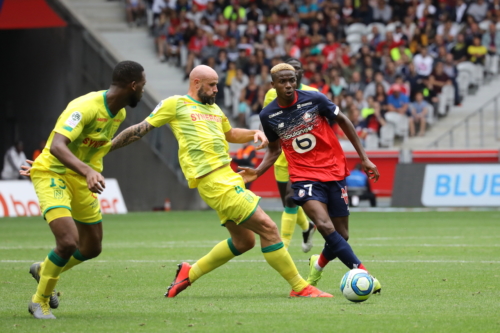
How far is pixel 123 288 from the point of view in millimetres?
9094

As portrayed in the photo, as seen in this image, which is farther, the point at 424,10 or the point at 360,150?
the point at 424,10

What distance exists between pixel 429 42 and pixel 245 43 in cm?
625

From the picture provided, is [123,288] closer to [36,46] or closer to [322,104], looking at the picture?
[322,104]

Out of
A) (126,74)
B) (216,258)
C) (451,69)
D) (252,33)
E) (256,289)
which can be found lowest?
(451,69)

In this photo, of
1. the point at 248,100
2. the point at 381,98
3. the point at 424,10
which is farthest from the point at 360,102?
the point at 424,10

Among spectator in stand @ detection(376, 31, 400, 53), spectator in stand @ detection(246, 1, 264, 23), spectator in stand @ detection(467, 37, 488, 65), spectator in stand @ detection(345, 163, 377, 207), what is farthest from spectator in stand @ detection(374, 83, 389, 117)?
spectator in stand @ detection(246, 1, 264, 23)

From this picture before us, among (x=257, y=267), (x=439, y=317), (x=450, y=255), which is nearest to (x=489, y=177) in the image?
(x=450, y=255)

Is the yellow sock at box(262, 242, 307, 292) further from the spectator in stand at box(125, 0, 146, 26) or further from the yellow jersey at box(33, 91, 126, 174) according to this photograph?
the spectator in stand at box(125, 0, 146, 26)

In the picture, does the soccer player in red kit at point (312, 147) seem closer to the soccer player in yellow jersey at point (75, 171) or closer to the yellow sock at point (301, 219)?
the soccer player in yellow jersey at point (75, 171)

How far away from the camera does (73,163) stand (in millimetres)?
6961

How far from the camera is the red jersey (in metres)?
8.60

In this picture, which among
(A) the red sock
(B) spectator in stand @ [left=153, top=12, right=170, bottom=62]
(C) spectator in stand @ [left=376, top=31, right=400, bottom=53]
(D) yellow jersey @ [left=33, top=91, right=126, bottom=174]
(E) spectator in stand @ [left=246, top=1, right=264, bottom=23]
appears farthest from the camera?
(B) spectator in stand @ [left=153, top=12, right=170, bottom=62]

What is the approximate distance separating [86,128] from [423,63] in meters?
21.4

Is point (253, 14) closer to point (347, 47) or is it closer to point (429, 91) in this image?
point (347, 47)
